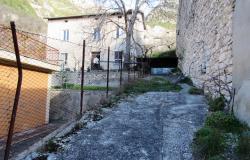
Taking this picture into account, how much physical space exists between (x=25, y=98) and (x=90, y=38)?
47.2 feet

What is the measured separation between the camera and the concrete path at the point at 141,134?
4734 mm

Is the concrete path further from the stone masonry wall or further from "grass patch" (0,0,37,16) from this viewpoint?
"grass patch" (0,0,37,16)

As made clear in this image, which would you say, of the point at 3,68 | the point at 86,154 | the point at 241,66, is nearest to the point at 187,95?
the point at 241,66

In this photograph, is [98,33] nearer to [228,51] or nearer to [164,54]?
[164,54]

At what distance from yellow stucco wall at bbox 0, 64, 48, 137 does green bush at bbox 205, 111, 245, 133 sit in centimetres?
702

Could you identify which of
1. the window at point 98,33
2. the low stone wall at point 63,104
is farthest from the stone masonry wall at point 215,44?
the window at point 98,33

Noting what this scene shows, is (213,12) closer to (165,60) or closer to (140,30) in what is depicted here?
(165,60)

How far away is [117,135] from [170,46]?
25.2 m

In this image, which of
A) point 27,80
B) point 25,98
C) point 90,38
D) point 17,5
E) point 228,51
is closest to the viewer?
point 228,51

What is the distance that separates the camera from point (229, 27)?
652 centimetres

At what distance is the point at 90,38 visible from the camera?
89.2ft

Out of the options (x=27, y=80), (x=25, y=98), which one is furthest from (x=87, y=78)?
(x=25, y=98)

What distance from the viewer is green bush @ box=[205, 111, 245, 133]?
17.5 feet

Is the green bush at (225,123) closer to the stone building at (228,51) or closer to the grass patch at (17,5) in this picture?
the stone building at (228,51)
